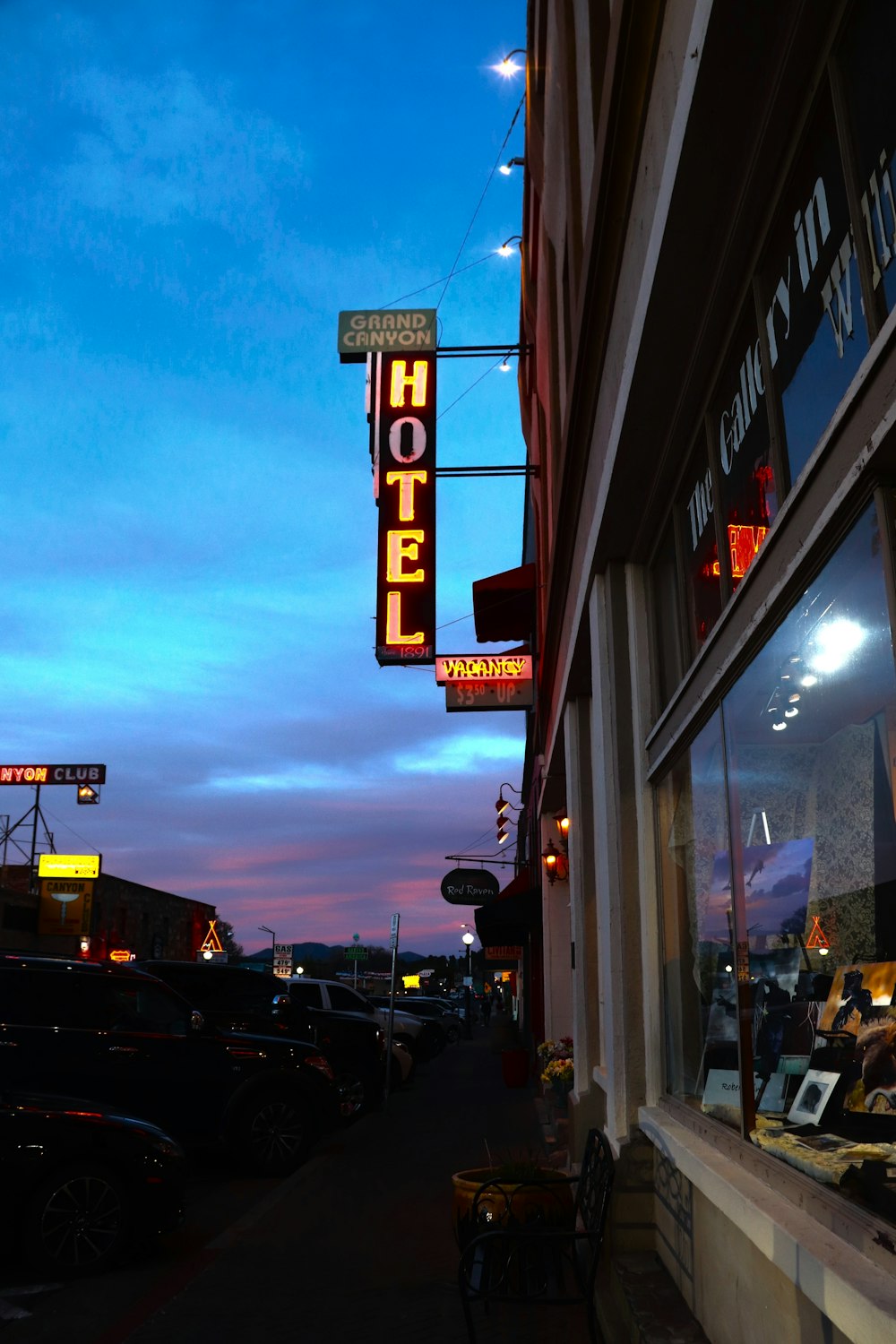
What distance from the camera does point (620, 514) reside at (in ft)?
21.8

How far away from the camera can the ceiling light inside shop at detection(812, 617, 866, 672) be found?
3211 millimetres

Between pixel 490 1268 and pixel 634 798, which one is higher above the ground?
pixel 634 798

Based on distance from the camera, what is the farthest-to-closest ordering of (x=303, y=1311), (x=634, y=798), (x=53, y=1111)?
(x=53, y=1111), (x=634, y=798), (x=303, y=1311)

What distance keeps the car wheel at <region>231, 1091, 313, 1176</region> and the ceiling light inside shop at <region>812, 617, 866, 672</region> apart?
9.23m

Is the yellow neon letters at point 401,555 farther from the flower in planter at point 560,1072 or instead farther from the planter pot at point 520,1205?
the planter pot at point 520,1205

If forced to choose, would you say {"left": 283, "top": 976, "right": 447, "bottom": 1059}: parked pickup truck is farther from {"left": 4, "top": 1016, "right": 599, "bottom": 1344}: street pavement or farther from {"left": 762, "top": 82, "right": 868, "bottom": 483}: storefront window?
{"left": 762, "top": 82, "right": 868, "bottom": 483}: storefront window

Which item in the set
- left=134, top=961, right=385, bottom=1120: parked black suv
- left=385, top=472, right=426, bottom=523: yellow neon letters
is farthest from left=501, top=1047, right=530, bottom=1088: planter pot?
left=385, top=472, right=426, bottom=523: yellow neon letters

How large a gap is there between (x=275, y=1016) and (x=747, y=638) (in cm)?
1175

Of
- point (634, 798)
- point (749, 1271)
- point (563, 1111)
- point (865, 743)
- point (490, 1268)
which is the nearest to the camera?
point (865, 743)

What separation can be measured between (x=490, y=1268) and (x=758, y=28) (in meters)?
5.30

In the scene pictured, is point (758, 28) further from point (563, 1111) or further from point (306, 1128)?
point (563, 1111)

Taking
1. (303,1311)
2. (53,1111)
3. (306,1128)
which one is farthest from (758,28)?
(306,1128)

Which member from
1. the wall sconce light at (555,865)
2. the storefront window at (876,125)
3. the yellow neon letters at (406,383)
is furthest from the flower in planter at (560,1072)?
the yellow neon letters at (406,383)

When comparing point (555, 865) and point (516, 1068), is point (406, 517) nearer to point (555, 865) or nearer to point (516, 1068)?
point (555, 865)
